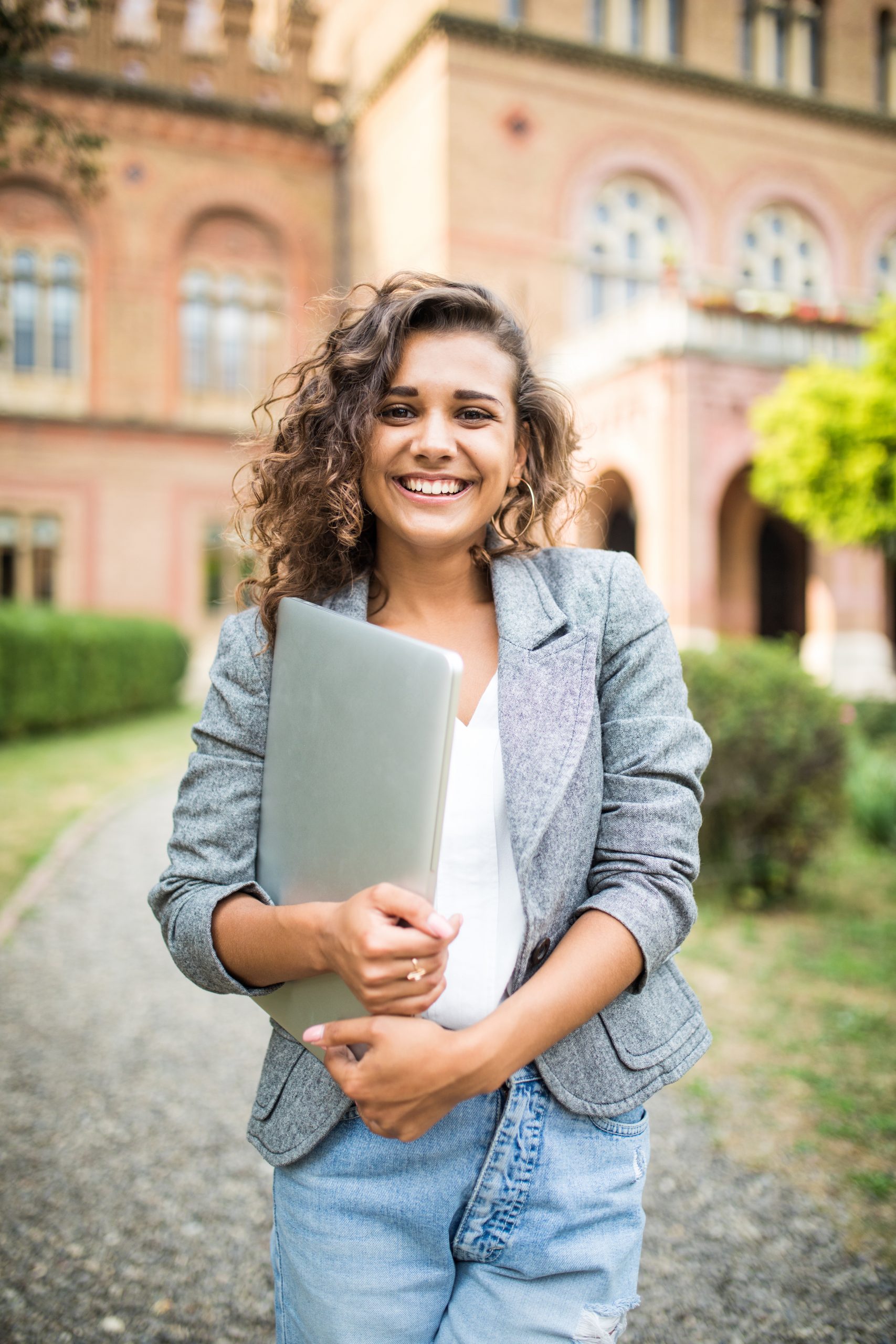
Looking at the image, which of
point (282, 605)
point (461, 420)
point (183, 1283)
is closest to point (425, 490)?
point (461, 420)

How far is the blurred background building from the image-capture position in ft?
53.7

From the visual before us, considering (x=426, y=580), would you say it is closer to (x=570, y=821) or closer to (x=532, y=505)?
(x=532, y=505)

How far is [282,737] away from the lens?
131cm

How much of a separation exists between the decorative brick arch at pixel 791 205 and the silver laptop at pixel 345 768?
19407 mm

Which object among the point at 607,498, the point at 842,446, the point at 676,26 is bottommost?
the point at 607,498

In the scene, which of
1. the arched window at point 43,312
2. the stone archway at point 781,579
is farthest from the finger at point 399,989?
the arched window at point 43,312

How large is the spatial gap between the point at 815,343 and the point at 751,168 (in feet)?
24.8

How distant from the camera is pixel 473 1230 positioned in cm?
126

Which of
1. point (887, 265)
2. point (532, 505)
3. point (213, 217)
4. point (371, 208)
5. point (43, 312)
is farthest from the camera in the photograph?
point (887, 265)

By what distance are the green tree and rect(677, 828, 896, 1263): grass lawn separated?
4.53 m

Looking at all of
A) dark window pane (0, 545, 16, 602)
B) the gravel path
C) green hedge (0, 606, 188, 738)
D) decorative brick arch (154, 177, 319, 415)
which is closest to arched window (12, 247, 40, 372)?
decorative brick arch (154, 177, 319, 415)

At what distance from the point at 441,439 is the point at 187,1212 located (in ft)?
8.71

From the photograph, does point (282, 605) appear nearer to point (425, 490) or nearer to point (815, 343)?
point (425, 490)

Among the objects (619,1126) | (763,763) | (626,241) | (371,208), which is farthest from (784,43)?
(619,1126)
